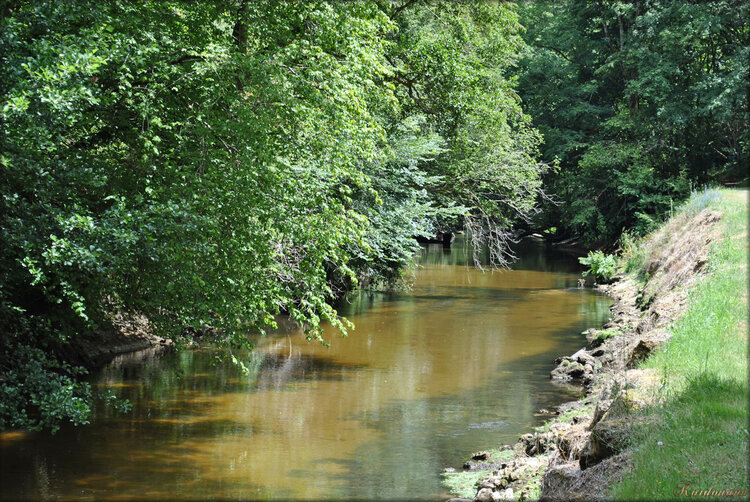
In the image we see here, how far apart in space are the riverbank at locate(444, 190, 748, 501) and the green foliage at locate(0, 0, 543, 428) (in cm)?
414

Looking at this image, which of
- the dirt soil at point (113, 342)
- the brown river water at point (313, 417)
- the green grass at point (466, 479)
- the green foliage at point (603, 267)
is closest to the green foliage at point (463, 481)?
the green grass at point (466, 479)

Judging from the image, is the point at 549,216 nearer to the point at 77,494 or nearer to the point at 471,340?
the point at 471,340

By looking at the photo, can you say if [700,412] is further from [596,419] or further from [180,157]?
[180,157]

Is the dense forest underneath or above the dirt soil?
above

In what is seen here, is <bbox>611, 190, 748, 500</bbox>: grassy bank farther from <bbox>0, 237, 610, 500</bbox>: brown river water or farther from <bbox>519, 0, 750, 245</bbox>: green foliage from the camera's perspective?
<bbox>519, 0, 750, 245</bbox>: green foliage

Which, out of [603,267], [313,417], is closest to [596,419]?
[313,417]

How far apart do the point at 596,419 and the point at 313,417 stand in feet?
19.2

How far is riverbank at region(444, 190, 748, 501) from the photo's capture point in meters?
5.56

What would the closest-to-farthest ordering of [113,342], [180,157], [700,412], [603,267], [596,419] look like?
[700,412] → [596,419] → [180,157] → [113,342] → [603,267]

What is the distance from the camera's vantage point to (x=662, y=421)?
21.0ft

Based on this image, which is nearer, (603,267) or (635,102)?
(603,267)

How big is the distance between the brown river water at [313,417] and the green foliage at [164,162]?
33.9 inches

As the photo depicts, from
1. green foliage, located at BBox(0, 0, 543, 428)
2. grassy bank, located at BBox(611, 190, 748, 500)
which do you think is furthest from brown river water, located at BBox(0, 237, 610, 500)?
grassy bank, located at BBox(611, 190, 748, 500)

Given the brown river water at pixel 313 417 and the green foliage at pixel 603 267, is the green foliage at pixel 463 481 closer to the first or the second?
the brown river water at pixel 313 417
